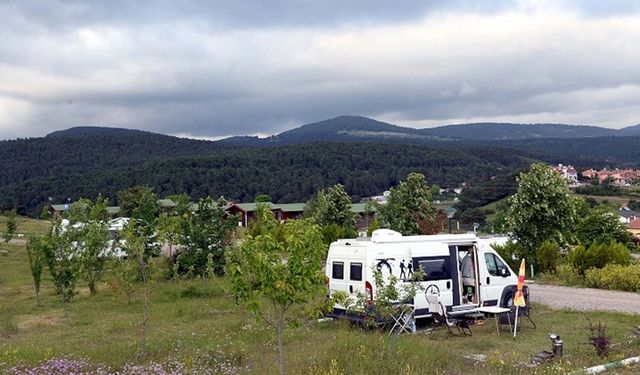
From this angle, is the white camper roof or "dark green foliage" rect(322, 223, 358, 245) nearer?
the white camper roof

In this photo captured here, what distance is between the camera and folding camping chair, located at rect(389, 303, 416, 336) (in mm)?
13517

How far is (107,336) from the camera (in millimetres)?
15250

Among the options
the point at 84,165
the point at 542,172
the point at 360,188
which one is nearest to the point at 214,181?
the point at 360,188

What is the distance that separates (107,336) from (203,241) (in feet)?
37.0

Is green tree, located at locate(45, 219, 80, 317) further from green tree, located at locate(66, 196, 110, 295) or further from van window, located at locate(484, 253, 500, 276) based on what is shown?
van window, located at locate(484, 253, 500, 276)

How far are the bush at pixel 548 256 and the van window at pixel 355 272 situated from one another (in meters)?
13.4

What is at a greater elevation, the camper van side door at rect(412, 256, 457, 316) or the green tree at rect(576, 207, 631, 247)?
the camper van side door at rect(412, 256, 457, 316)

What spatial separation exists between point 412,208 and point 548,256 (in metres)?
10.4

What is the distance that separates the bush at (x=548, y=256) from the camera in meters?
25.9

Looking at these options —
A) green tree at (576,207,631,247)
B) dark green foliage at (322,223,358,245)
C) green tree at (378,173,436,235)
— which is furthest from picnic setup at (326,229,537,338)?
green tree at (576,207,631,247)

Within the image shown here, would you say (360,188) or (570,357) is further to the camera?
(360,188)

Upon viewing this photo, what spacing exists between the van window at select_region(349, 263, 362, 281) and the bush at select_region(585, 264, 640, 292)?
11.3 meters

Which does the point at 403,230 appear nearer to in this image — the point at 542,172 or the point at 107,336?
the point at 542,172

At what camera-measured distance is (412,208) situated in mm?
35312
